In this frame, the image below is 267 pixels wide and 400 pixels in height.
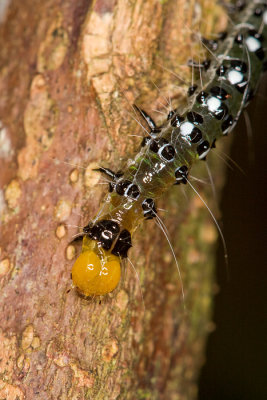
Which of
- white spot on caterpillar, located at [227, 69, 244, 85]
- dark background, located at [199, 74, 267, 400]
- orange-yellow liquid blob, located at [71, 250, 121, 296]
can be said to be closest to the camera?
orange-yellow liquid blob, located at [71, 250, 121, 296]

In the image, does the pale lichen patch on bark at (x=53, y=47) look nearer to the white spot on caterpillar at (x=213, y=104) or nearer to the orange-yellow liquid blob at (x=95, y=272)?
the white spot on caterpillar at (x=213, y=104)

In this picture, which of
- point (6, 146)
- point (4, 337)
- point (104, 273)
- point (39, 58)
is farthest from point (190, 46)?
point (4, 337)

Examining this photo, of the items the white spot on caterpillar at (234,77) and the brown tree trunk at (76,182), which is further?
the white spot on caterpillar at (234,77)

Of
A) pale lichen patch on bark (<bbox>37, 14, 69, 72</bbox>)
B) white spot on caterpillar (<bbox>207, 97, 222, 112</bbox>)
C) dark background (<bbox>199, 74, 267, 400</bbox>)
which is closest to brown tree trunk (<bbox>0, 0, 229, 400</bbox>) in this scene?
pale lichen patch on bark (<bbox>37, 14, 69, 72</bbox>)

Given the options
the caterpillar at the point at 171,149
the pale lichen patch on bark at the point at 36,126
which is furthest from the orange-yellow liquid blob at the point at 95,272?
the pale lichen patch on bark at the point at 36,126

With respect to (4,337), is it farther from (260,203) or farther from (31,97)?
(260,203)

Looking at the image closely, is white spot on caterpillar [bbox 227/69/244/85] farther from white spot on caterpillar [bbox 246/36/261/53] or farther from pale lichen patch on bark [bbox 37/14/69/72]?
pale lichen patch on bark [bbox 37/14/69/72]
